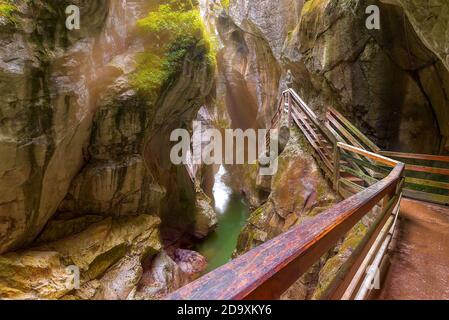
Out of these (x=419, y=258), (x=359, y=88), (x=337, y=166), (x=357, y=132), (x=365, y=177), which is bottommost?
(x=419, y=258)

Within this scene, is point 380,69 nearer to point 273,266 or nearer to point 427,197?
point 427,197

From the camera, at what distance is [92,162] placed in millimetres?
8602

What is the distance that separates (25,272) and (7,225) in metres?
1.24

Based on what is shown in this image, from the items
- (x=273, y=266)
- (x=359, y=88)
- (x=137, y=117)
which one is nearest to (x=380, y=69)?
(x=359, y=88)

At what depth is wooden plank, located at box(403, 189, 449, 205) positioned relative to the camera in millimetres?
5258

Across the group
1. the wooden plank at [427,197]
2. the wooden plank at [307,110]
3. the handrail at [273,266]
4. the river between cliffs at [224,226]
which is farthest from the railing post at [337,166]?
the river between cliffs at [224,226]

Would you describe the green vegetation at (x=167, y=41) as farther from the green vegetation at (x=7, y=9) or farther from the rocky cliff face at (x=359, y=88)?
the rocky cliff face at (x=359, y=88)

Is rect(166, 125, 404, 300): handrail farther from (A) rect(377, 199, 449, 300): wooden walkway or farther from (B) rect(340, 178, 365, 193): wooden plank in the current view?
(B) rect(340, 178, 365, 193): wooden plank

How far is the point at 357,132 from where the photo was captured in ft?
23.9

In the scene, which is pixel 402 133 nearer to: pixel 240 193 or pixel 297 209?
pixel 297 209

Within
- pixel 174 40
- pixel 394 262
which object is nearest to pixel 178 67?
pixel 174 40

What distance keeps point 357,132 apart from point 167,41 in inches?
288

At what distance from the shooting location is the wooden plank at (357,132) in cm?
678

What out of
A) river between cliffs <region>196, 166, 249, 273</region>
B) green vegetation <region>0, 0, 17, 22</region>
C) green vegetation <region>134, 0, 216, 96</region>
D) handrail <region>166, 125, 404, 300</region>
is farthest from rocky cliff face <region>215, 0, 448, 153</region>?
river between cliffs <region>196, 166, 249, 273</region>
